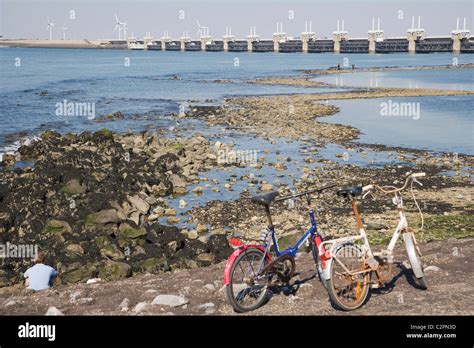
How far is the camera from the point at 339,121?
46.4 meters

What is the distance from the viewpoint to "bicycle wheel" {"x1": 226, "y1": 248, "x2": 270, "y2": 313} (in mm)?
8156

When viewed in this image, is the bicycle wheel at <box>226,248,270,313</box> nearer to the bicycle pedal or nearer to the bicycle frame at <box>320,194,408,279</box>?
the bicycle frame at <box>320,194,408,279</box>

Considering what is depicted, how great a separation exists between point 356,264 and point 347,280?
0.30 metres

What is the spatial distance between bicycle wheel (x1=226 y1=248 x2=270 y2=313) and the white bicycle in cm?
102

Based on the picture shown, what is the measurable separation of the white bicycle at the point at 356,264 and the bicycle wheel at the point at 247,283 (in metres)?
1.02

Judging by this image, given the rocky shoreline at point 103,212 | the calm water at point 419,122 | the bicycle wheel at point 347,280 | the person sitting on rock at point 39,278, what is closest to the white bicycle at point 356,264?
the bicycle wheel at point 347,280

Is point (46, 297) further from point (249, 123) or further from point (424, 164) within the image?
point (249, 123)

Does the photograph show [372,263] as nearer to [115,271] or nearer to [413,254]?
[413,254]

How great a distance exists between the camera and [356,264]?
8500 millimetres

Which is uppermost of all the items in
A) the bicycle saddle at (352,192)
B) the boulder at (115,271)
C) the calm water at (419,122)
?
the bicycle saddle at (352,192)

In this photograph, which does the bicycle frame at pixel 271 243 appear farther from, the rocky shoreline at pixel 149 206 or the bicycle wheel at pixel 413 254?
the rocky shoreline at pixel 149 206

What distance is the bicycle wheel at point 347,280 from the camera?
26.8ft

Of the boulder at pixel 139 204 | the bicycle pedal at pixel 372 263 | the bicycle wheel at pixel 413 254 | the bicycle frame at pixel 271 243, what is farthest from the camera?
the boulder at pixel 139 204

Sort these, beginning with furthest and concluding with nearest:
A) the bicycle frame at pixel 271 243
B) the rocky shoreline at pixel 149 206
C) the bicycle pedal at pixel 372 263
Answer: the rocky shoreline at pixel 149 206 < the bicycle pedal at pixel 372 263 < the bicycle frame at pixel 271 243
